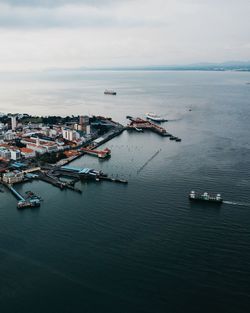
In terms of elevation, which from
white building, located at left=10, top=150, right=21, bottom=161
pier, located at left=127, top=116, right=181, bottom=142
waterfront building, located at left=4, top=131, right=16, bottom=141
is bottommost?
white building, located at left=10, top=150, right=21, bottom=161

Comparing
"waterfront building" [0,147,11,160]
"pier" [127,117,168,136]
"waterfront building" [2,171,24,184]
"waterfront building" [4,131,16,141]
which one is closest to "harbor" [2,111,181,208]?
"waterfront building" [2,171,24,184]

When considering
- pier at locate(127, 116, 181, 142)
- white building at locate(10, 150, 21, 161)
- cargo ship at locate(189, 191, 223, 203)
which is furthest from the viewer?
pier at locate(127, 116, 181, 142)

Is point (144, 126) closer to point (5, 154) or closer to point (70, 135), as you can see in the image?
point (70, 135)

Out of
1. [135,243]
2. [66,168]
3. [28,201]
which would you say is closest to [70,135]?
[66,168]

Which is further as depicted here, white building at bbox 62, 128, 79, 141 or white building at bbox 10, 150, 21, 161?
white building at bbox 62, 128, 79, 141

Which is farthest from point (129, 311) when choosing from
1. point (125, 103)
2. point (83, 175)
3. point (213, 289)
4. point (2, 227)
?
point (125, 103)

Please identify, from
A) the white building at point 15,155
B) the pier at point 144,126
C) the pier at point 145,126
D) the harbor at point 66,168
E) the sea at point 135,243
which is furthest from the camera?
the pier at point 144,126

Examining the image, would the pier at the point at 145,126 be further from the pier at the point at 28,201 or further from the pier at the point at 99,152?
the pier at the point at 28,201

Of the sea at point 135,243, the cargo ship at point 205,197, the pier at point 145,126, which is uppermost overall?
the pier at point 145,126

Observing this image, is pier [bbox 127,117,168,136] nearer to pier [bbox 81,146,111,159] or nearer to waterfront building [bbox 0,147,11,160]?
pier [bbox 81,146,111,159]

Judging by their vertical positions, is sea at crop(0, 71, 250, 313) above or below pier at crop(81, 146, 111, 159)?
below

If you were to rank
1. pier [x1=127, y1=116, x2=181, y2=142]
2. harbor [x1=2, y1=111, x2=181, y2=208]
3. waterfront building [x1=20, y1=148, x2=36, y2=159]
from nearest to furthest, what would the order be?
harbor [x1=2, y1=111, x2=181, y2=208]
waterfront building [x1=20, y1=148, x2=36, y2=159]
pier [x1=127, y1=116, x2=181, y2=142]

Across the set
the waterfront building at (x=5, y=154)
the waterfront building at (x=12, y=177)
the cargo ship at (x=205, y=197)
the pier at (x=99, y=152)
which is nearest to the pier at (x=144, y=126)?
the pier at (x=99, y=152)
